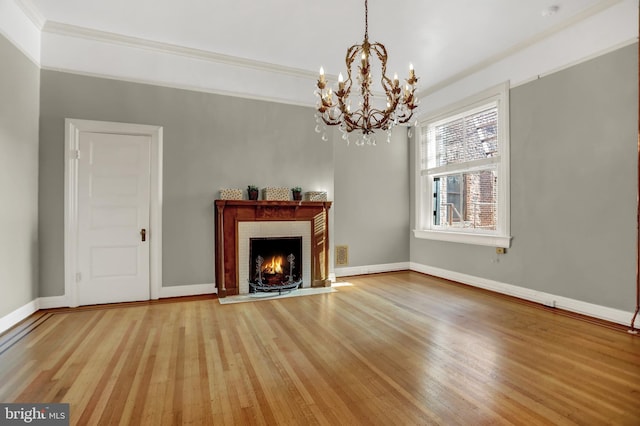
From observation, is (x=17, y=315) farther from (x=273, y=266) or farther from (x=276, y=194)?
(x=276, y=194)

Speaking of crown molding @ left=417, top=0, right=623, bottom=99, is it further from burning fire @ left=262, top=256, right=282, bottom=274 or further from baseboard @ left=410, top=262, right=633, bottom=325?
burning fire @ left=262, top=256, right=282, bottom=274

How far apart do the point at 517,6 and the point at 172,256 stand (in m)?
5.10

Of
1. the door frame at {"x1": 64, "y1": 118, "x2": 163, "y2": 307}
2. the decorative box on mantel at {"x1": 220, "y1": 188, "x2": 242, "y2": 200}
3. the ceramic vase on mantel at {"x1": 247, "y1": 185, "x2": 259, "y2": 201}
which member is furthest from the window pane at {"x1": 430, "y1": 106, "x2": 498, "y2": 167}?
the door frame at {"x1": 64, "y1": 118, "x2": 163, "y2": 307}

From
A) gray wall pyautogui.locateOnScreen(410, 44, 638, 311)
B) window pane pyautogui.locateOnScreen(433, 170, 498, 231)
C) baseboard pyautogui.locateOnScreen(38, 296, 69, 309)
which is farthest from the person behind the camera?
window pane pyautogui.locateOnScreen(433, 170, 498, 231)

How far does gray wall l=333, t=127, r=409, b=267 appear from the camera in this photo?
5.86m

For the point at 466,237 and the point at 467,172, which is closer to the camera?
the point at 466,237

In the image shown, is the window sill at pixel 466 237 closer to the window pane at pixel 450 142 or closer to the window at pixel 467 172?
the window at pixel 467 172

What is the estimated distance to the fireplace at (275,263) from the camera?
475cm

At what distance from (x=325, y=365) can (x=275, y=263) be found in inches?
103

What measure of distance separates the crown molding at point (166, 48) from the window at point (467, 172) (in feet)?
8.09

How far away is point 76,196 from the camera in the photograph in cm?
401

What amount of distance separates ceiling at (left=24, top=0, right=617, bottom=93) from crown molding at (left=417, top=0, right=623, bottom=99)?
0.01m

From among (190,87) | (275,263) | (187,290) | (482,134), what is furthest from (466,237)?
(190,87)

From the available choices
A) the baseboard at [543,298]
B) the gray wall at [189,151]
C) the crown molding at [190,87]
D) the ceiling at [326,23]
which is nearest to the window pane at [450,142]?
the ceiling at [326,23]
